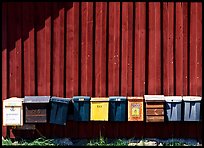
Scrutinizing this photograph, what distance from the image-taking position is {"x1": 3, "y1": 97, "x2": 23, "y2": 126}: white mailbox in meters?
10.1

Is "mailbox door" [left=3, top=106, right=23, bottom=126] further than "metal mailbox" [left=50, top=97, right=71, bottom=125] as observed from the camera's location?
No

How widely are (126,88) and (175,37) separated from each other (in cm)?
152

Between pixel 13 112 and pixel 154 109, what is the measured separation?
2.90m

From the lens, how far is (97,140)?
10.5m

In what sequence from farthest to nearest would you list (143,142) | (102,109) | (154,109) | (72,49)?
(72,49) < (143,142) < (102,109) < (154,109)

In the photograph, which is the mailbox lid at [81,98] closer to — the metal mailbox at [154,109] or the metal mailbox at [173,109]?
the metal mailbox at [154,109]

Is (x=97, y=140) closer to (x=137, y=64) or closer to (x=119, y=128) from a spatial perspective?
(x=119, y=128)

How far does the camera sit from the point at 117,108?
10.2 meters

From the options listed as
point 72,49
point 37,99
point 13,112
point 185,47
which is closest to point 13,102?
point 13,112

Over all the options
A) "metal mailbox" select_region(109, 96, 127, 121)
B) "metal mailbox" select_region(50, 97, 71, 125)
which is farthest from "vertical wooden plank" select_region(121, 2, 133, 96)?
"metal mailbox" select_region(50, 97, 71, 125)

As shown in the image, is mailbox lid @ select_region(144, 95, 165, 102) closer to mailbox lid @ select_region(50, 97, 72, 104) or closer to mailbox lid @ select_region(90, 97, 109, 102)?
mailbox lid @ select_region(90, 97, 109, 102)

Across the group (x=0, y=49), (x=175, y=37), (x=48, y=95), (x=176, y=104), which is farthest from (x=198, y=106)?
(x=0, y=49)

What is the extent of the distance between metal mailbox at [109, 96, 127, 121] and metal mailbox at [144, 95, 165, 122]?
0.49 meters

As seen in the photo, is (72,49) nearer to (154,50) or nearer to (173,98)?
(154,50)
